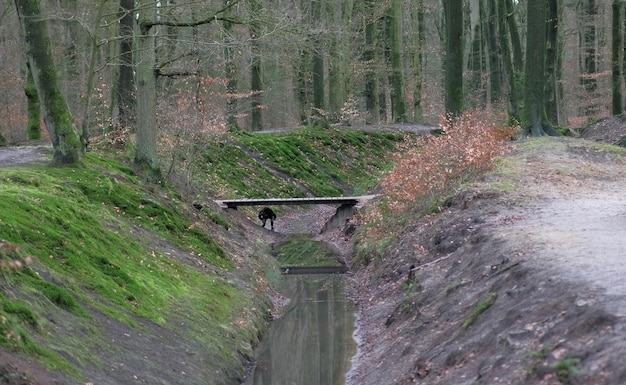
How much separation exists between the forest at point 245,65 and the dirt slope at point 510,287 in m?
5.43

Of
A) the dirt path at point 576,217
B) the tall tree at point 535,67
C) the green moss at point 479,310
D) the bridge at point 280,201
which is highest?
the tall tree at point 535,67

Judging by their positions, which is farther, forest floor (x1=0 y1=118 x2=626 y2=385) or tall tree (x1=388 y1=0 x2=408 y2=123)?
tall tree (x1=388 y1=0 x2=408 y2=123)

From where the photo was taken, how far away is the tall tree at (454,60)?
A: 2355cm

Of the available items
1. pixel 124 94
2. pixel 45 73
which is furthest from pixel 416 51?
pixel 45 73

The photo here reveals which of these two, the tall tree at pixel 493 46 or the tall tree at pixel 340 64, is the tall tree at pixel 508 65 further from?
the tall tree at pixel 340 64

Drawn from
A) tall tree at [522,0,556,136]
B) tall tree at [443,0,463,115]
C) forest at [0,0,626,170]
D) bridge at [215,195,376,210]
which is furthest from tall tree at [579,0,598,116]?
bridge at [215,195,376,210]

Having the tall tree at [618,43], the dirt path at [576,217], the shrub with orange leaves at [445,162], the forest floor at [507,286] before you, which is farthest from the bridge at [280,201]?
the tall tree at [618,43]

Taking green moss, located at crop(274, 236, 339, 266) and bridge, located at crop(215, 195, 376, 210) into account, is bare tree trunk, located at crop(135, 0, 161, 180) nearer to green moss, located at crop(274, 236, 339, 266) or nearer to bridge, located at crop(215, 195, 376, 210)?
green moss, located at crop(274, 236, 339, 266)

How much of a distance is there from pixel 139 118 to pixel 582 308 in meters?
12.9

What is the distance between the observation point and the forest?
1719 centimetres

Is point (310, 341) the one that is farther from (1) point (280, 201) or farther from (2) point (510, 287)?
(1) point (280, 201)

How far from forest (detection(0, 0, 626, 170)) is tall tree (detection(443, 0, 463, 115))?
4 cm

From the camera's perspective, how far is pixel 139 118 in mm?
18250

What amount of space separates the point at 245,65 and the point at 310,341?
23407 millimetres
